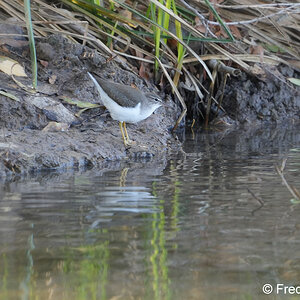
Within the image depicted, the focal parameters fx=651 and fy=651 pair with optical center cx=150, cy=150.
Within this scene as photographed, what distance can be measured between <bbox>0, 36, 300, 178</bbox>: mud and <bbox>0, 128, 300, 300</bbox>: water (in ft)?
1.37

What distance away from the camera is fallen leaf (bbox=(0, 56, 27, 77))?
25.4 feet

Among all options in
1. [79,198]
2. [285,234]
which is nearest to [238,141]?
[79,198]

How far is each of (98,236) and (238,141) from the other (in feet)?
16.8

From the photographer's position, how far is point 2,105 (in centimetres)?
721

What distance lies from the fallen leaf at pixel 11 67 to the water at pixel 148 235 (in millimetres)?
2101

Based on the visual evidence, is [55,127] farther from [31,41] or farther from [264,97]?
[264,97]

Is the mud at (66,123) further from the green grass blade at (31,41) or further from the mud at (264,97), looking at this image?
the mud at (264,97)

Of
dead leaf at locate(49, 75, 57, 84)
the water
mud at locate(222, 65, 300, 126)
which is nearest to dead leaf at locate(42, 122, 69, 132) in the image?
dead leaf at locate(49, 75, 57, 84)

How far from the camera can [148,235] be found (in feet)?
12.9

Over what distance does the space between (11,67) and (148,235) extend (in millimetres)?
4459

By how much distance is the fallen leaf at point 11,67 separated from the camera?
25.4 feet

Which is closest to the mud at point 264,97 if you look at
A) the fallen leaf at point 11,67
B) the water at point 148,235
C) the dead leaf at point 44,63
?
the dead leaf at point 44,63

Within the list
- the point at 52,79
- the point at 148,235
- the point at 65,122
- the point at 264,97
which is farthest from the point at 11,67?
the point at 264,97

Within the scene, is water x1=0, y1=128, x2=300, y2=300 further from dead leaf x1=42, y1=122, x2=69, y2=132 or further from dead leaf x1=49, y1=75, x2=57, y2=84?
dead leaf x1=49, y1=75, x2=57, y2=84
